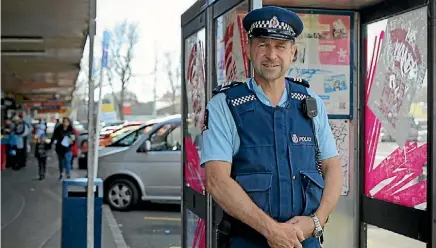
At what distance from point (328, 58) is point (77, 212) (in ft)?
9.57

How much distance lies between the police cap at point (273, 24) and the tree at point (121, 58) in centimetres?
2849

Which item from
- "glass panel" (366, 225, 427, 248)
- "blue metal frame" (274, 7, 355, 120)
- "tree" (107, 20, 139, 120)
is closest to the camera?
"glass panel" (366, 225, 427, 248)

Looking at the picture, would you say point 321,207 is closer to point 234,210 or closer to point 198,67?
point 234,210

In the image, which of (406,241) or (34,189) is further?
(34,189)

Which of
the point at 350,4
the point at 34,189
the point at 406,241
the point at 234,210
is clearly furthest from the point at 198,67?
the point at 34,189

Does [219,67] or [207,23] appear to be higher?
[207,23]

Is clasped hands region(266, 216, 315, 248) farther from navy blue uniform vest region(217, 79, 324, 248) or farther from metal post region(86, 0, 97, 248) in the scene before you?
metal post region(86, 0, 97, 248)

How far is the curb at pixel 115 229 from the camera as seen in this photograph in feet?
31.8

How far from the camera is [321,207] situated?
2.96 m

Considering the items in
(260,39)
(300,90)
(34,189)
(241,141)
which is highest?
(260,39)

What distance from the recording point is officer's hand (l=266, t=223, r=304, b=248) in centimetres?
276

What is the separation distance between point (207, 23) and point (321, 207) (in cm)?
244

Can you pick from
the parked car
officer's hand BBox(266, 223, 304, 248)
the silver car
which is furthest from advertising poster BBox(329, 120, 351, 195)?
the parked car

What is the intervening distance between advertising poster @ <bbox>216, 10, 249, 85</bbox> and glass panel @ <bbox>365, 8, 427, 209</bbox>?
1.06 m
